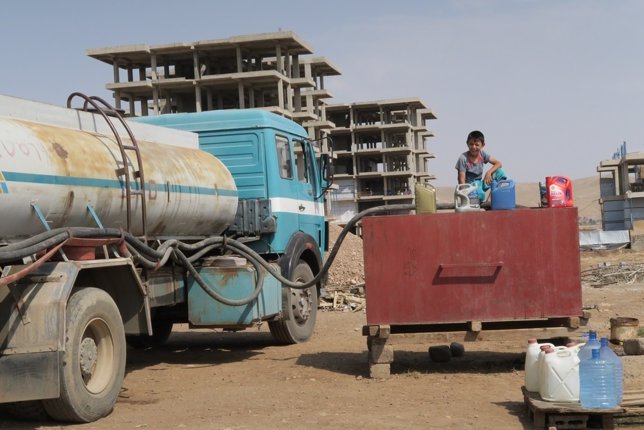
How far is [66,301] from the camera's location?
6.46 meters

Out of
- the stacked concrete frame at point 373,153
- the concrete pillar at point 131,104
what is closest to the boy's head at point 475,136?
the concrete pillar at point 131,104

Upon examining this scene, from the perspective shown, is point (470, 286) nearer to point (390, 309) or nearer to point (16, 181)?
point (390, 309)

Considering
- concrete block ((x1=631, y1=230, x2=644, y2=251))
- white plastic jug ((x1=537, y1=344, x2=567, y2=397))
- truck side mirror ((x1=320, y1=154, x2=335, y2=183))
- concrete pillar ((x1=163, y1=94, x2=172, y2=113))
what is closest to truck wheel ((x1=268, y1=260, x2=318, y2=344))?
truck side mirror ((x1=320, y1=154, x2=335, y2=183))

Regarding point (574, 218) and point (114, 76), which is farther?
point (114, 76)

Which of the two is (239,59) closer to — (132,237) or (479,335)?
(479,335)

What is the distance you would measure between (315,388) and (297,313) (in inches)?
130

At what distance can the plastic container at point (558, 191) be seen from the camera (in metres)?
8.96

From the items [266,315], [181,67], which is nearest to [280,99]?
[181,67]

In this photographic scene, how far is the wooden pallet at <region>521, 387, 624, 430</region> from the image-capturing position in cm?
623

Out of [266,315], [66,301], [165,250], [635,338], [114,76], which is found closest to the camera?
[66,301]

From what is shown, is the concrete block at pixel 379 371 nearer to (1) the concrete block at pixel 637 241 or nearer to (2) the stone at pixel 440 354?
(2) the stone at pixel 440 354

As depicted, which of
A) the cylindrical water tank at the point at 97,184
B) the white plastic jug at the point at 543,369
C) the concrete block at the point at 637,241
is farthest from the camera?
the concrete block at the point at 637,241

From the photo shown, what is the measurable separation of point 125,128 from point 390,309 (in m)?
3.49

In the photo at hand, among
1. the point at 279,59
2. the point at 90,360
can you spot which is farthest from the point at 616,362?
the point at 279,59
